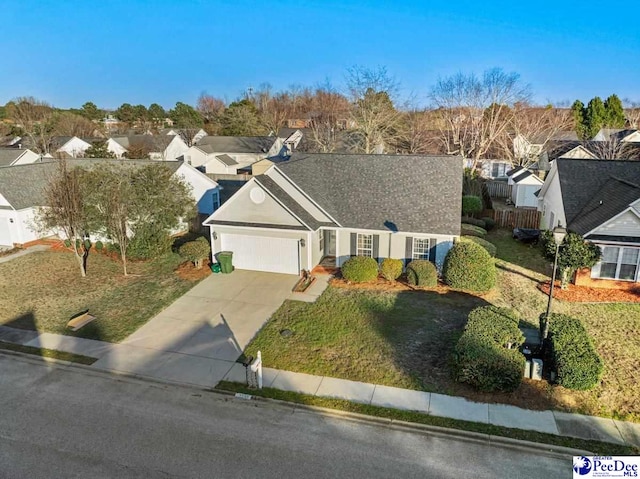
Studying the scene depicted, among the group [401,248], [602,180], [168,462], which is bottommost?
[168,462]

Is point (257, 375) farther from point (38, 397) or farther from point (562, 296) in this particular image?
point (562, 296)

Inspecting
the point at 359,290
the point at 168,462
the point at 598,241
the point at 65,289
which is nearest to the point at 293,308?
the point at 359,290

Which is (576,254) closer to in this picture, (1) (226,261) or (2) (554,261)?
(2) (554,261)

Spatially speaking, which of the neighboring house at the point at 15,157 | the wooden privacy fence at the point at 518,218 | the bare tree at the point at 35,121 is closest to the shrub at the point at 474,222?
the wooden privacy fence at the point at 518,218

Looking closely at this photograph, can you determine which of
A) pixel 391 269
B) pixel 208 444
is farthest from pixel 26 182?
pixel 208 444

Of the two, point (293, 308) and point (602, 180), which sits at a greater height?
point (602, 180)

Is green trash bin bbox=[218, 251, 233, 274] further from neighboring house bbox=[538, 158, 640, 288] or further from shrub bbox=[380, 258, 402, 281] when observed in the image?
neighboring house bbox=[538, 158, 640, 288]
